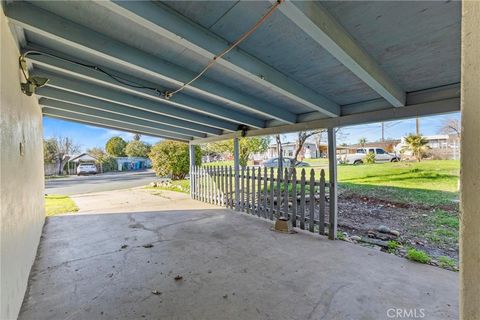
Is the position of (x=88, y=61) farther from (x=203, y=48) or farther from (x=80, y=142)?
(x=80, y=142)

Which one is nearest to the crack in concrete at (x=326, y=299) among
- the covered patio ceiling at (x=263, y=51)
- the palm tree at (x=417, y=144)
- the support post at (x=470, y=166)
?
the support post at (x=470, y=166)

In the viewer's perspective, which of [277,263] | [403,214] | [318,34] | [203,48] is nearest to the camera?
[318,34]

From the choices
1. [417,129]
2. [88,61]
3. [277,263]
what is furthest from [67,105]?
[417,129]

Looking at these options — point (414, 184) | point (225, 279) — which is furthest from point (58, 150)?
point (414, 184)

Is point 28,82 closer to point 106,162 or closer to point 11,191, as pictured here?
point 11,191

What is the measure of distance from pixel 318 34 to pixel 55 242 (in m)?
4.98

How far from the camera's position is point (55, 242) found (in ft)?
13.2

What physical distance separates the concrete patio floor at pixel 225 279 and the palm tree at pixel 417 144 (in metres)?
13.4

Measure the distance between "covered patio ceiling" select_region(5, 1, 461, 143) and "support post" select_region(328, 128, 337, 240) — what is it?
0.96ft

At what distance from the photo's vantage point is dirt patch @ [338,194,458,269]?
3893mm

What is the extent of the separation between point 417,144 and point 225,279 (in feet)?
51.3

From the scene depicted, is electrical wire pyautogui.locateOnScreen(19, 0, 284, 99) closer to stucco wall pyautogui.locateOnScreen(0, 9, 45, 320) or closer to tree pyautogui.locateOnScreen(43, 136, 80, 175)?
stucco wall pyautogui.locateOnScreen(0, 9, 45, 320)

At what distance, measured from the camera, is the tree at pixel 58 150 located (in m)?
A: 26.2

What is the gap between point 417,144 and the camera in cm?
1393
